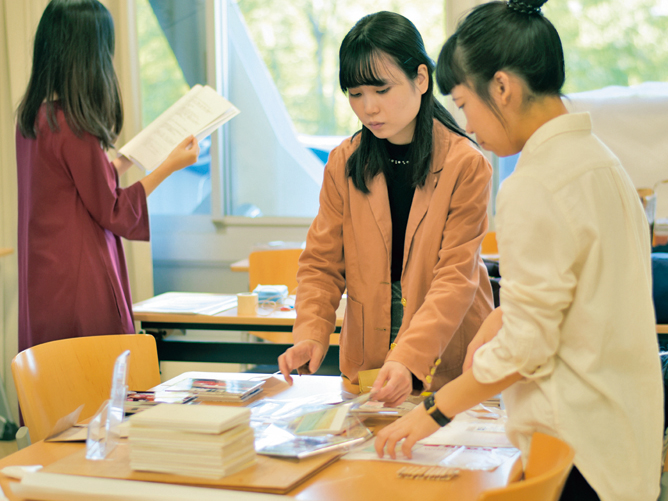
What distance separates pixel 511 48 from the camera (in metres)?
0.85

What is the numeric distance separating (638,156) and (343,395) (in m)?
2.88

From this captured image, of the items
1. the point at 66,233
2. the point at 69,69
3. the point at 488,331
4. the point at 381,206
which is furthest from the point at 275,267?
the point at 488,331

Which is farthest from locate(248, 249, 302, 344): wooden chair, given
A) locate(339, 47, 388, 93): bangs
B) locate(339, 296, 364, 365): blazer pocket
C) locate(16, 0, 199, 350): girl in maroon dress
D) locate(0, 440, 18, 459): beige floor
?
locate(339, 47, 388, 93): bangs

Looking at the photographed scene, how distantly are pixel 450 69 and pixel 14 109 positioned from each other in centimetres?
359

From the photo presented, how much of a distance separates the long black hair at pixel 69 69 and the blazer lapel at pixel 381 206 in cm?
104

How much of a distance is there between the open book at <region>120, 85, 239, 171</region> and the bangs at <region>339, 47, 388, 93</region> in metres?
1.02

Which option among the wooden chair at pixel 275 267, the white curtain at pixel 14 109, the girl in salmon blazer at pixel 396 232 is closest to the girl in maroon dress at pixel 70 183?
the girl in salmon blazer at pixel 396 232

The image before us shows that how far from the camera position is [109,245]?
6.99 feet

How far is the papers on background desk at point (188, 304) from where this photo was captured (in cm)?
240

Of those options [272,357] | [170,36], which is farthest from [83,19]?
[170,36]

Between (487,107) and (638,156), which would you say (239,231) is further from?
(487,107)

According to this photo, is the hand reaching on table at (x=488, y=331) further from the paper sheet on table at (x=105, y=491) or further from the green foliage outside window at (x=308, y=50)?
the green foliage outside window at (x=308, y=50)

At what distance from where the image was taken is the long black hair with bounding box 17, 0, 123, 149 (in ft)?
6.49

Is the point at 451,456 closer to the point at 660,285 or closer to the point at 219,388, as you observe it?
the point at 219,388
